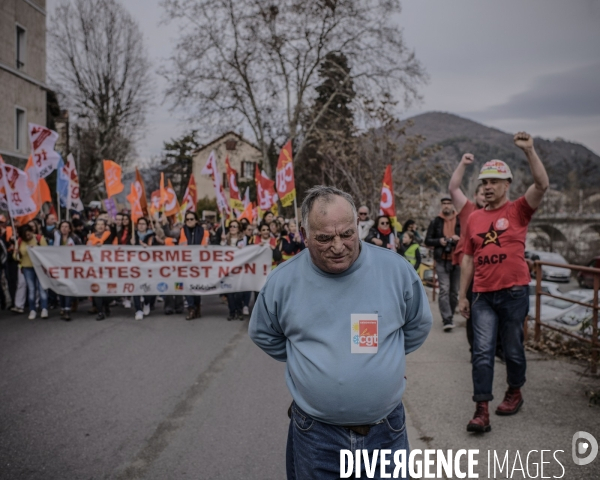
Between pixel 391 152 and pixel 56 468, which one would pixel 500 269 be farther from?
pixel 391 152

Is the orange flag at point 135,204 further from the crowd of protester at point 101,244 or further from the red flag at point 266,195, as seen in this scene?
the red flag at point 266,195

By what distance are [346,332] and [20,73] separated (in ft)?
92.4

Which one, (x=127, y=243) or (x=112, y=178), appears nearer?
(x=127, y=243)

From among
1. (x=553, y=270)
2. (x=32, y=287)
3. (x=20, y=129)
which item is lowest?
(x=553, y=270)

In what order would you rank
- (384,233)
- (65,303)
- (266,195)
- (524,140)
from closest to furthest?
(524,140) → (384,233) → (65,303) → (266,195)

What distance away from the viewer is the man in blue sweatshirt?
2.34 m

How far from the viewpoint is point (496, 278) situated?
4.40m

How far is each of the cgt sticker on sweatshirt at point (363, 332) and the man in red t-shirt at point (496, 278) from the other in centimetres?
240

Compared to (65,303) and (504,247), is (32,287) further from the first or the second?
(504,247)

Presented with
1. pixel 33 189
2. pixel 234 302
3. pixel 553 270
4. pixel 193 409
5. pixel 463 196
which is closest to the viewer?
pixel 193 409

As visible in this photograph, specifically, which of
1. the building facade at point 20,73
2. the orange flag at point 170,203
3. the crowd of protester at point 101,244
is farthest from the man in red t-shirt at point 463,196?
the building facade at point 20,73

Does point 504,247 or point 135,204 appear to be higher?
point 135,204

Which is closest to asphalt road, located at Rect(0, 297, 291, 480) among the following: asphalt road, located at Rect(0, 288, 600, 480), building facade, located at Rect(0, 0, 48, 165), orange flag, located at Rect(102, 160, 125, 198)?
asphalt road, located at Rect(0, 288, 600, 480)

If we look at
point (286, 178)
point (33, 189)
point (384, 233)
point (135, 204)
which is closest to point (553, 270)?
point (286, 178)
